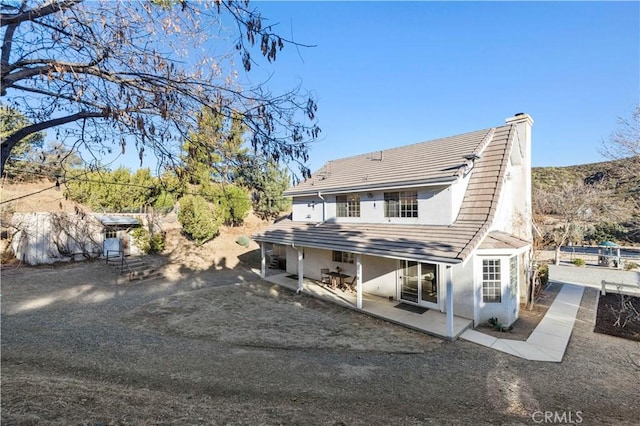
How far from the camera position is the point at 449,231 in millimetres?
10266

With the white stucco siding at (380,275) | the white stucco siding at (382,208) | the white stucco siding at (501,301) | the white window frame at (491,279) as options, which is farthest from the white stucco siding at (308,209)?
the white window frame at (491,279)

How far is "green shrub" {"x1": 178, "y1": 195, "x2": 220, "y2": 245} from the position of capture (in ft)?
70.1

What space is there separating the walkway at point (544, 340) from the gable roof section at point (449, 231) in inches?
113

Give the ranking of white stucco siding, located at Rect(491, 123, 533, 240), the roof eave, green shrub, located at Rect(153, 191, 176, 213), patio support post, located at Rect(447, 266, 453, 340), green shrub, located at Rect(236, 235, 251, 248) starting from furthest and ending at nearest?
green shrub, located at Rect(153, 191, 176, 213)
green shrub, located at Rect(236, 235, 251, 248)
white stucco siding, located at Rect(491, 123, 533, 240)
the roof eave
patio support post, located at Rect(447, 266, 453, 340)

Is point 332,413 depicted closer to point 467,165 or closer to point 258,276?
point 467,165

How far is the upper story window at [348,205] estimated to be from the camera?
14.5 metres

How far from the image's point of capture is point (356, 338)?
8.98 meters

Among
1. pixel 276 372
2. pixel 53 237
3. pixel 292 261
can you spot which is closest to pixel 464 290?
pixel 276 372

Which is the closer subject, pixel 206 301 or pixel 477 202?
pixel 477 202

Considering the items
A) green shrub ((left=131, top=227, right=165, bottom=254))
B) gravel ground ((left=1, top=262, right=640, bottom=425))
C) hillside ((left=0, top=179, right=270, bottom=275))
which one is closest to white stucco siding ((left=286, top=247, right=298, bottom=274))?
hillside ((left=0, top=179, right=270, bottom=275))

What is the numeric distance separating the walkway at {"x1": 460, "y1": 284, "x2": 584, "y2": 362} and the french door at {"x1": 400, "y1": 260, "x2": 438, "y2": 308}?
2.12m

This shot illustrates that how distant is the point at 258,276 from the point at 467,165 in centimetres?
1312

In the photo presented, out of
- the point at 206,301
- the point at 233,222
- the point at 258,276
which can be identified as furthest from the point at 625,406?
the point at 233,222

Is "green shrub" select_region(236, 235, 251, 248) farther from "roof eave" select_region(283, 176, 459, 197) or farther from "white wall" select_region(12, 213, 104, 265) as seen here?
"white wall" select_region(12, 213, 104, 265)
